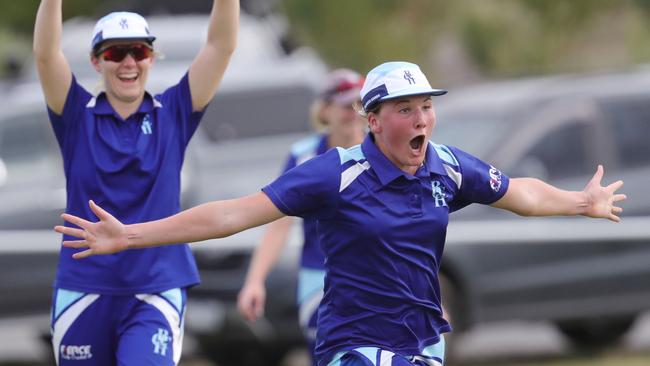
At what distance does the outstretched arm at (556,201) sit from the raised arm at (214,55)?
1542 mm

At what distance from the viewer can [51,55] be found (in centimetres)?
729

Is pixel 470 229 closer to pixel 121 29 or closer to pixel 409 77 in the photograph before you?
pixel 121 29

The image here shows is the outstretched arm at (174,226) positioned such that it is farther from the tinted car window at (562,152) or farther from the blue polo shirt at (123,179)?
the tinted car window at (562,152)

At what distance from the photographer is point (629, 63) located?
72.2 feet

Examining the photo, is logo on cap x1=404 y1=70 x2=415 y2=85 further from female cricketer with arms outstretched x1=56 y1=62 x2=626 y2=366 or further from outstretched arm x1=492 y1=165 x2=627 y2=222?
outstretched arm x1=492 y1=165 x2=627 y2=222

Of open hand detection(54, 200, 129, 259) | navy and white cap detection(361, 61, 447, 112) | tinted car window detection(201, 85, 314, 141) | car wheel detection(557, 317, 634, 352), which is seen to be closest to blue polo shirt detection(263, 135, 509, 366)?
navy and white cap detection(361, 61, 447, 112)

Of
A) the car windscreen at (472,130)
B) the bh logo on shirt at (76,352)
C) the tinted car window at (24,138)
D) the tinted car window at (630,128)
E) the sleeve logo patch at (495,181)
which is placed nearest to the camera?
the sleeve logo patch at (495,181)

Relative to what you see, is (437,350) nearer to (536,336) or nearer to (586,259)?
(586,259)

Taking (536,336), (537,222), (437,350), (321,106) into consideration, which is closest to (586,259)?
(537,222)

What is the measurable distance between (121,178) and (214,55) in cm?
75

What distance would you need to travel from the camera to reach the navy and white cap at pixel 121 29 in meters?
7.35

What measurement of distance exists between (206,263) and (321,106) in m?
2.91

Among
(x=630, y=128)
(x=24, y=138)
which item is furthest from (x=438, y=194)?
(x=24, y=138)

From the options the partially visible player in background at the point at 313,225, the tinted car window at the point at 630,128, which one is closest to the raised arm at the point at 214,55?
the partially visible player in background at the point at 313,225
